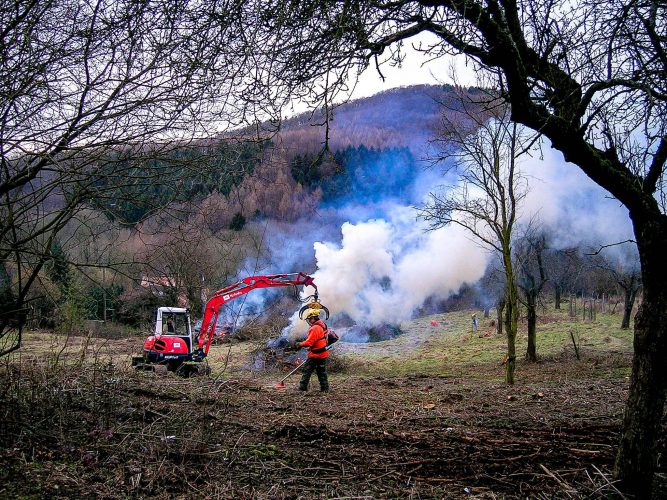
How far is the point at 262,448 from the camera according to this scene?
5.52 meters

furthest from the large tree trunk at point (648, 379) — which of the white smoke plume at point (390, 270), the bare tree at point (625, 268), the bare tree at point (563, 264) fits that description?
the white smoke plume at point (390, 270)

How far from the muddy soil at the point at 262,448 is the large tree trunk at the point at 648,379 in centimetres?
23

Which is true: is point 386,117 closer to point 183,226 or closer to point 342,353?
point 342,353

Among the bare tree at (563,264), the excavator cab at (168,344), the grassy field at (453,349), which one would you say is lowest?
the grassy field at (453,349)

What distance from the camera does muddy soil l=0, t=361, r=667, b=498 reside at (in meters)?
4.33

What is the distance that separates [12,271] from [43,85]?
2.20m

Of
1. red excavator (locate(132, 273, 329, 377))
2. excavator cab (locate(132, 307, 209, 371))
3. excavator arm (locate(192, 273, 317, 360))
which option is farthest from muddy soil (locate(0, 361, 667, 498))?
excavator arm (locate(192, 273, 317, 360))

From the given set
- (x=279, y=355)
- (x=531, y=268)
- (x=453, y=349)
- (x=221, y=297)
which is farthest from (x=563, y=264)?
(x=221, y=297)

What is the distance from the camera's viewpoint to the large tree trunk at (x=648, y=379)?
13.6 ft

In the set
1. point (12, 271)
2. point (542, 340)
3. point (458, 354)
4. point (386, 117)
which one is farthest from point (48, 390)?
point (386, 117)

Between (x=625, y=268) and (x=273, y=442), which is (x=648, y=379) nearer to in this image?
(x=273, y=442)

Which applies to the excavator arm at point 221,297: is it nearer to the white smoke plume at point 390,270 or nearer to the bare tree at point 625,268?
the white smoke plume at point 390,270

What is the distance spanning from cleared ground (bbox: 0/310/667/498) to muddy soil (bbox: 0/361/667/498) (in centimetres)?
2

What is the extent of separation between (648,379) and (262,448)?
360 cm
